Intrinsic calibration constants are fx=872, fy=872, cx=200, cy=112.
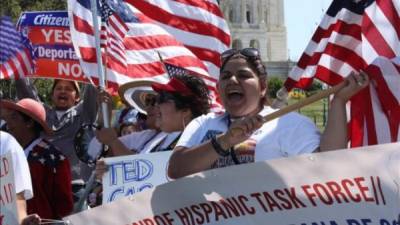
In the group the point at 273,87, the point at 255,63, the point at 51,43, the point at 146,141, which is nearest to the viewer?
the point at 255,63

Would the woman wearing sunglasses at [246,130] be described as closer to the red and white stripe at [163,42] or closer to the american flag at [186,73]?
the american flag at [186,73]

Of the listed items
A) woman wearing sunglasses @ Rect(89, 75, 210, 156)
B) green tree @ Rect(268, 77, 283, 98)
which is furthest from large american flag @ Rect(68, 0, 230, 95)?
woman wearing sunglasses @ Rect(89, 75, 210, 156)

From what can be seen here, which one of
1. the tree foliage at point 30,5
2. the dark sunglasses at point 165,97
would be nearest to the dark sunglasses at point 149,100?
the dark sunglasses at point 165,97

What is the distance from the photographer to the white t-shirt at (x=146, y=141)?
5551 millimetres

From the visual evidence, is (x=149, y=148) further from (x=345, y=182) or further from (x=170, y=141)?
(x=345, y=182)

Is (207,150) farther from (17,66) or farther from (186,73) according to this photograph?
(186,73)

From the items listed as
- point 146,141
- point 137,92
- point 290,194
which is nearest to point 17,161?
point 290,194

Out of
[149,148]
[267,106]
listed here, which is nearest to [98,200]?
[149,148]

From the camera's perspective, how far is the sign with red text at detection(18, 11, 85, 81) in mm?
8383

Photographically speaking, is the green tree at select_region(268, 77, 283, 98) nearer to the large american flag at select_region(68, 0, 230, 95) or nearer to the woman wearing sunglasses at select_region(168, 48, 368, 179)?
the woman wearing sunglasses at select_region(168, 48, 368, 179)

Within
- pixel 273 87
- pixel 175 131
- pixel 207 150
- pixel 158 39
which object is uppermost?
pixel 158 39

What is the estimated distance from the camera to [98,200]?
6.29m

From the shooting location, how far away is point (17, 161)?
416cm

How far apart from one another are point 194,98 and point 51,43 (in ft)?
12.5
